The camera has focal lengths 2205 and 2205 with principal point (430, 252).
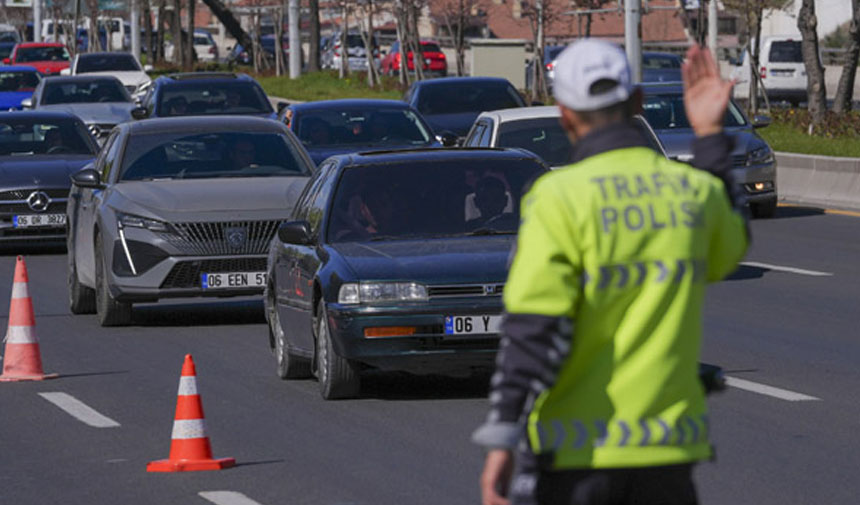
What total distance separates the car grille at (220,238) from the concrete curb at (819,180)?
12361mm

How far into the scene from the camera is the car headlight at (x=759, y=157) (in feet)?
82.1

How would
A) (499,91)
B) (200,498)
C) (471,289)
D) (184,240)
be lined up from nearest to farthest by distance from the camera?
(200,498) < (471,289) < (184,240) < (499,91)

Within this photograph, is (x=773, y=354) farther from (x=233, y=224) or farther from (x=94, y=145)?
(x=94, y=145)

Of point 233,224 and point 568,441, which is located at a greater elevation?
point 568,441

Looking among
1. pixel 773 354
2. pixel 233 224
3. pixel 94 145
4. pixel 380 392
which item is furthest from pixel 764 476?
pixel 94 145

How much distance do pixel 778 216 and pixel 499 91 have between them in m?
6.25

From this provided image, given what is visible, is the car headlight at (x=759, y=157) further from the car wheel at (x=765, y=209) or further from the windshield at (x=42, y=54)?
the windshield at (x=42, y=54)

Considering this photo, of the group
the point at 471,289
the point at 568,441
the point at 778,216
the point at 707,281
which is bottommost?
the point at 778,216

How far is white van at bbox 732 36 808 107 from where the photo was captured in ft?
183

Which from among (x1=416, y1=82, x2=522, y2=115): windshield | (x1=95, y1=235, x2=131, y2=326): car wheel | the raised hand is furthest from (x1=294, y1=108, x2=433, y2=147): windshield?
the raised hand

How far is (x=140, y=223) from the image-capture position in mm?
16281

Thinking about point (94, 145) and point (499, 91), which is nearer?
point (94, 145)

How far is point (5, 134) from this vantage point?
25.0 metres

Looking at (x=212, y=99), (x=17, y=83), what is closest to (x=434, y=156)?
(x=212, y=99)
